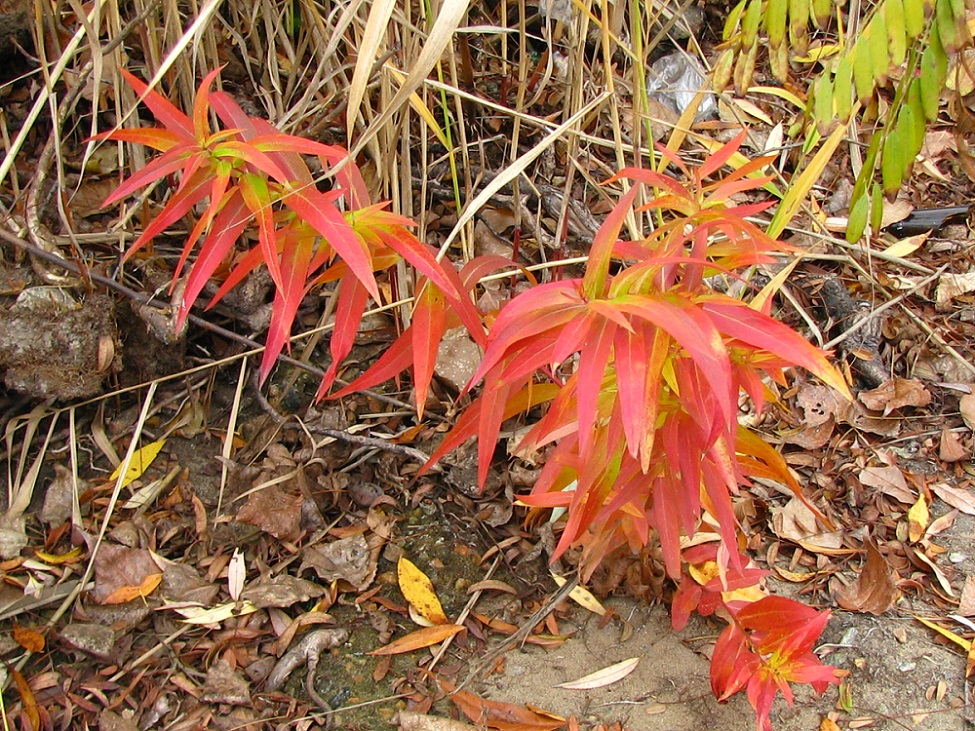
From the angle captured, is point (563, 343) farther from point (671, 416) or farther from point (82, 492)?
point (82, 492)

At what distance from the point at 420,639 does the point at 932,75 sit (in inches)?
43.0

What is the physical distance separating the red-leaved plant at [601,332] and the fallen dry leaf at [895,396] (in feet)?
2.21

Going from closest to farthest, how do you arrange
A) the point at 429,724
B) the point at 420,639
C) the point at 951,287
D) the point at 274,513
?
the point at 429,724
the point at 420,639
the point at 274,513
the point at 951,287

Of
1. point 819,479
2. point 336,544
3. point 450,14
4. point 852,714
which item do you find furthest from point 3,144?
point 852,714

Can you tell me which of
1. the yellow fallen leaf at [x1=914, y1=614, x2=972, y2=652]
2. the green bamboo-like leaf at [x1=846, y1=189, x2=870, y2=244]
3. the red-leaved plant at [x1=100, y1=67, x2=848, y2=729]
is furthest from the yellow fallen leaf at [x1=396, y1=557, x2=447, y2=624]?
the green bamboo-like leaf at [x1=846, y1=189, x2=870, y2=244]

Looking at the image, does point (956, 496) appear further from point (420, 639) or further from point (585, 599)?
point (420, 639)

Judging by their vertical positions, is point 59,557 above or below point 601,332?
below

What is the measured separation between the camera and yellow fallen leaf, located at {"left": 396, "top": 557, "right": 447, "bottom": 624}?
1.41m

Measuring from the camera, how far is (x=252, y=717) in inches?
50.9

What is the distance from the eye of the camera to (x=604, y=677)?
1327 millimetres

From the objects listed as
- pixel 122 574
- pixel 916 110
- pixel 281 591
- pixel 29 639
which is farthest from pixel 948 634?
pixel 29 639

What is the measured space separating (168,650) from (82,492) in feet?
1.08

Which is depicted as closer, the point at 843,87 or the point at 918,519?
the point at 843,87

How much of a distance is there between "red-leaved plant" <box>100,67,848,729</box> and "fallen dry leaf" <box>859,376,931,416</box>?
2.21ft
